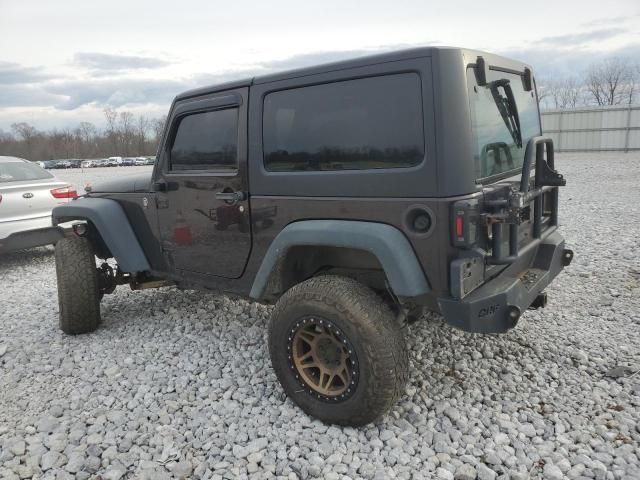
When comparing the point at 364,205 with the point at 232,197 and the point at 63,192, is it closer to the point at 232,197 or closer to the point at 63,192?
the point at 232,197

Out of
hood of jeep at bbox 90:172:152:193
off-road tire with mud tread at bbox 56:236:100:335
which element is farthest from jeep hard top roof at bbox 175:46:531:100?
off-road tire with mud tread at bbox 56:236:100:335

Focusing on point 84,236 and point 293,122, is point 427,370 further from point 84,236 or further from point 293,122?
point 84,236

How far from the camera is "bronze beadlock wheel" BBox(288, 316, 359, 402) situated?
9.25ft

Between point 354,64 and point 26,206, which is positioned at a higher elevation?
point 354,64

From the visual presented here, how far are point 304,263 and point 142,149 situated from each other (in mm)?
59688

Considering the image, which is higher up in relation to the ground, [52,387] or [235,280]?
[235,280]

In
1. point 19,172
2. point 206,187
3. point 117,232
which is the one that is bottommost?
point 117,232

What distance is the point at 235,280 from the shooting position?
3582 mm

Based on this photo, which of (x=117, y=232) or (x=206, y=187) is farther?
(x=117, y=232)

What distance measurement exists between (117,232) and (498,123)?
299cm

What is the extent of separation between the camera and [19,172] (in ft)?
23.4

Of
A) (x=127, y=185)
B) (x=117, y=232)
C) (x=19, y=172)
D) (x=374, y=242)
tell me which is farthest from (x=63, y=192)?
(x=374, y=242)

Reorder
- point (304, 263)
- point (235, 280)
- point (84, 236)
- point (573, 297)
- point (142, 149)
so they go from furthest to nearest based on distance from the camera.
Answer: point (142, 149), point (573, 297), point (84, 236), point (235, 280), point (304, 263)

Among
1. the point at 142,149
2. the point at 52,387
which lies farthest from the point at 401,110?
the point at 142,149
